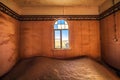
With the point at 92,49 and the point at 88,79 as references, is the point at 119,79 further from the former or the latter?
the point at 92,49

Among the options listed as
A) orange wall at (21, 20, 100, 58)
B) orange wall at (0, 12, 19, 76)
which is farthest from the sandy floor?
orange wall at (21, 20, 100, 58)

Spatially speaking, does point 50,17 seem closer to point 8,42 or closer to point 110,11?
point 8,42

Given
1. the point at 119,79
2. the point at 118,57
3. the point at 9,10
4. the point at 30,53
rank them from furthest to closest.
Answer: the point at 30,53 < the point at 9,10 < the point at 118,57 < the point at 119,79

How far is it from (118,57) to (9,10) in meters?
4.12

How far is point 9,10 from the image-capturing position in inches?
177

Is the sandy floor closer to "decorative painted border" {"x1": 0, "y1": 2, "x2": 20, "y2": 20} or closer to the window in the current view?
the window

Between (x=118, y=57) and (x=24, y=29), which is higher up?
(x=24, y=29)

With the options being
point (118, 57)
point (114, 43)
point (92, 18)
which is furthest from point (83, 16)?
point (118, 57)

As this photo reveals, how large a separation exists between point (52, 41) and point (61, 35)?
1.66 ft

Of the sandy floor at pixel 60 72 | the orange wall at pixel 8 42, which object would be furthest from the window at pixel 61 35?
the orange wall at pixel 8 42

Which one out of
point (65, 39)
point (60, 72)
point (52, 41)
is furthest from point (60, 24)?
point (60, 72)

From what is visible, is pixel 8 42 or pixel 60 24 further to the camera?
pixel 60 24

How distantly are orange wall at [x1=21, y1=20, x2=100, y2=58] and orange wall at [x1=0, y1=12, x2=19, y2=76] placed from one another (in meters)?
0.57

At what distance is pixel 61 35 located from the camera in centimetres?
580
